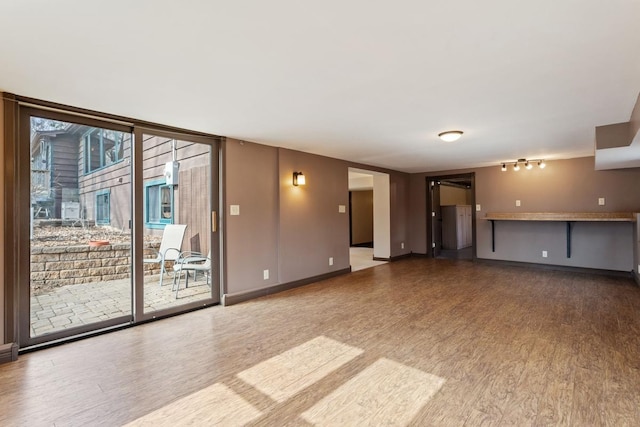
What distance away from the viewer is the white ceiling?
1635 mm

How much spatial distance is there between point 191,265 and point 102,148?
1.78m

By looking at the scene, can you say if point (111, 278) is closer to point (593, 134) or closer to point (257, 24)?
point (257, 24)

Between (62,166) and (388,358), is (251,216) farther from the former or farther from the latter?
(388,358)

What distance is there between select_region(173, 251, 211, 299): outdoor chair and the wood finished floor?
23.6 inches

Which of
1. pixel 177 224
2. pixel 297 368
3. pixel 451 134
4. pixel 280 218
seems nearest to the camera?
pixel 297 368

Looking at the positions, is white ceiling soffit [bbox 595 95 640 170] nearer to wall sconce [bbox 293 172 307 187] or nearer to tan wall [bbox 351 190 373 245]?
wall sconce [bbox 293 172 307 187]

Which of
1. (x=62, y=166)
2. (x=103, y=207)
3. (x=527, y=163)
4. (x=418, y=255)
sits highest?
(x=527, y=163)

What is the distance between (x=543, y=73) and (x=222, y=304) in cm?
405

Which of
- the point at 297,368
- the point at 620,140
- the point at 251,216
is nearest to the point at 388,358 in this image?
the point at 297,368

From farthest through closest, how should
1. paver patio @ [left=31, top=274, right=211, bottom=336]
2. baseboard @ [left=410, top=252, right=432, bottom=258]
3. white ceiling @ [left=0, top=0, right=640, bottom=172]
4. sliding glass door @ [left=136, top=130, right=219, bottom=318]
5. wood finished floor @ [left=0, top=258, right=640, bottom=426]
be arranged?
baseboard @ [left=410, top=252, right=432, bottom=258] < sliding glass door @ [left=136, top=130, right=219, bottom=318] < paver patio @ [left=31, top=274, right=211, bottom=336] < wood finished floor @ [left=0, top=258, right=640, bottom=426] < white ceiling @ [left=0, top=0, right=640, bottom=172]

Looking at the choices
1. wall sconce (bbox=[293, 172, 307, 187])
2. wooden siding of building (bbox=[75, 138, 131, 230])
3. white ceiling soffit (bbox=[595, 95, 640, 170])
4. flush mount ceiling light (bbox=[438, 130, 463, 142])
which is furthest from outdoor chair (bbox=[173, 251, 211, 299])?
white ceiling soffit (bbox=[595, 95, 640, 170])

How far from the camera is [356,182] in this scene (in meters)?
9.57

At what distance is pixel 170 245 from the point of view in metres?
4.09

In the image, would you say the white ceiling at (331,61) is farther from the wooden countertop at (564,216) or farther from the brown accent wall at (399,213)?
the brown accent wall at (399,213)
